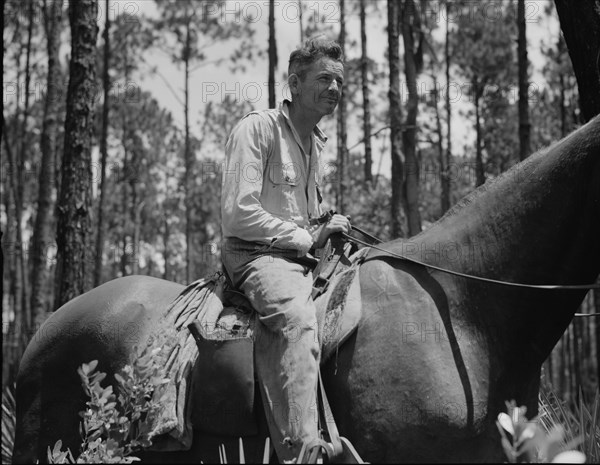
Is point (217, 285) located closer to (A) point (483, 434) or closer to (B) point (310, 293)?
(B) point (310, 293)

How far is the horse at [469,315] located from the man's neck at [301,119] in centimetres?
86

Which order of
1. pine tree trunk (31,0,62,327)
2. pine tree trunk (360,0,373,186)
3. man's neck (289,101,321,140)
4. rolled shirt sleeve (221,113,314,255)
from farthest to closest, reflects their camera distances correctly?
pine tree trunk (360,0,373,186), pine tree trunk (31,0,62,327), man's neck (289,101,321,140), rolled shirt sleeve (221,113,314,255)

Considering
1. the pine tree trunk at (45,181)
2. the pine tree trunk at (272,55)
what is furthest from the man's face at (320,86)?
the pine tree trunk at (45,181)

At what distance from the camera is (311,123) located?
4211mm

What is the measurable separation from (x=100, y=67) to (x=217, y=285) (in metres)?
20.5

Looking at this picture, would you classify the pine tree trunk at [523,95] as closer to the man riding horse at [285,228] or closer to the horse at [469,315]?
the man riding horse at [285,228]

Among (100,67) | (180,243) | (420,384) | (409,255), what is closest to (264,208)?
(409,255)

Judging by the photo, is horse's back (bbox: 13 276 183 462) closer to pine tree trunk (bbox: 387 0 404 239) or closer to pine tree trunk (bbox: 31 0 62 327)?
pine tree trunk (bbox: 31 0 62 327)

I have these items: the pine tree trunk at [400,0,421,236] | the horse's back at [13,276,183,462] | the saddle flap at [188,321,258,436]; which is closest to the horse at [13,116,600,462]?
the saddle flap at [188,321,258,436]

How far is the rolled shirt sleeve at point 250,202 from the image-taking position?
3824mm

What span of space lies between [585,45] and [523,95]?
4.77m

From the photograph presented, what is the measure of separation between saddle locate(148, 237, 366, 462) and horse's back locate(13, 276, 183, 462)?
0.42 metres

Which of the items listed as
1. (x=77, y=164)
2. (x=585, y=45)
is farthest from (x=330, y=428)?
(x=77, y=164)

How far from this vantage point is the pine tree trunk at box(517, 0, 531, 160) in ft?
32.8
